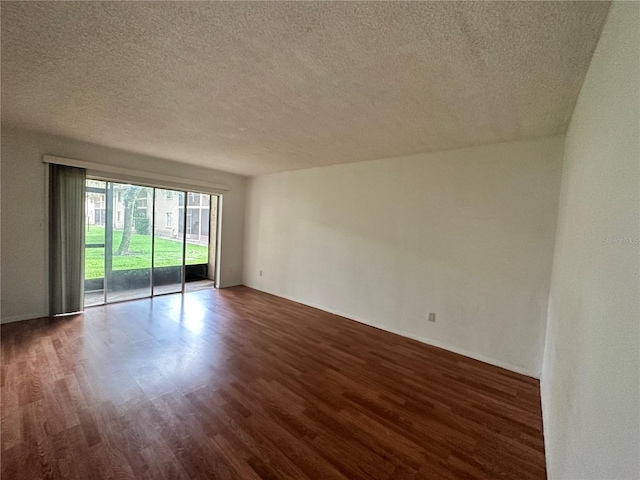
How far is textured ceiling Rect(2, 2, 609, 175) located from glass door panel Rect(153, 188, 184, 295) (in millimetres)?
1979

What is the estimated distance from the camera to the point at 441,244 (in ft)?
11.4

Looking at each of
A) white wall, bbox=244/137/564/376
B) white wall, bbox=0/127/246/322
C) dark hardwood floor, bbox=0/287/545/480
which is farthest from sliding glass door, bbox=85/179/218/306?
white wall, bbox=244/137/564/376

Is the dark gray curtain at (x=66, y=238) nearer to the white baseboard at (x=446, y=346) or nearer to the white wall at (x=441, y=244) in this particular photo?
the white wall at (x=441, y=244)

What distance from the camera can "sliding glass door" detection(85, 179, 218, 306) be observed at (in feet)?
14.0

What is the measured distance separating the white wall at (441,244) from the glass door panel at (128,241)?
8.54 ft

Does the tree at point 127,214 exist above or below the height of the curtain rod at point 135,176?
below

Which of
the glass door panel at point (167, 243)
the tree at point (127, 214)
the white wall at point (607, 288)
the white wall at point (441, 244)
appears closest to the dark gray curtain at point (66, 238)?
the tree at point (127, 214)

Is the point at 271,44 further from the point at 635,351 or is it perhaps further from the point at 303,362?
the point at 303,362

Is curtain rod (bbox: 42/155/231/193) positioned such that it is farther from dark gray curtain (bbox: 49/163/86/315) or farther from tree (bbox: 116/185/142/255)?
tree (bbox: 116/185/142/255)

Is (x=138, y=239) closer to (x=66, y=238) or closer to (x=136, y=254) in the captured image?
(x=136, y=254)

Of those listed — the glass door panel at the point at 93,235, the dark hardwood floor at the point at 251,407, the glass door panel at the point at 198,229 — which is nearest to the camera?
the dark hardwood floor at the point at 251,407

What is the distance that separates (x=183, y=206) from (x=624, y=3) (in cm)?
568

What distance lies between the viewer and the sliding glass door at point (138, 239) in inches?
168

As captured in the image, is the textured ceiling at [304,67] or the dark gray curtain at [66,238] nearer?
the textured ceiling at [304,67]
